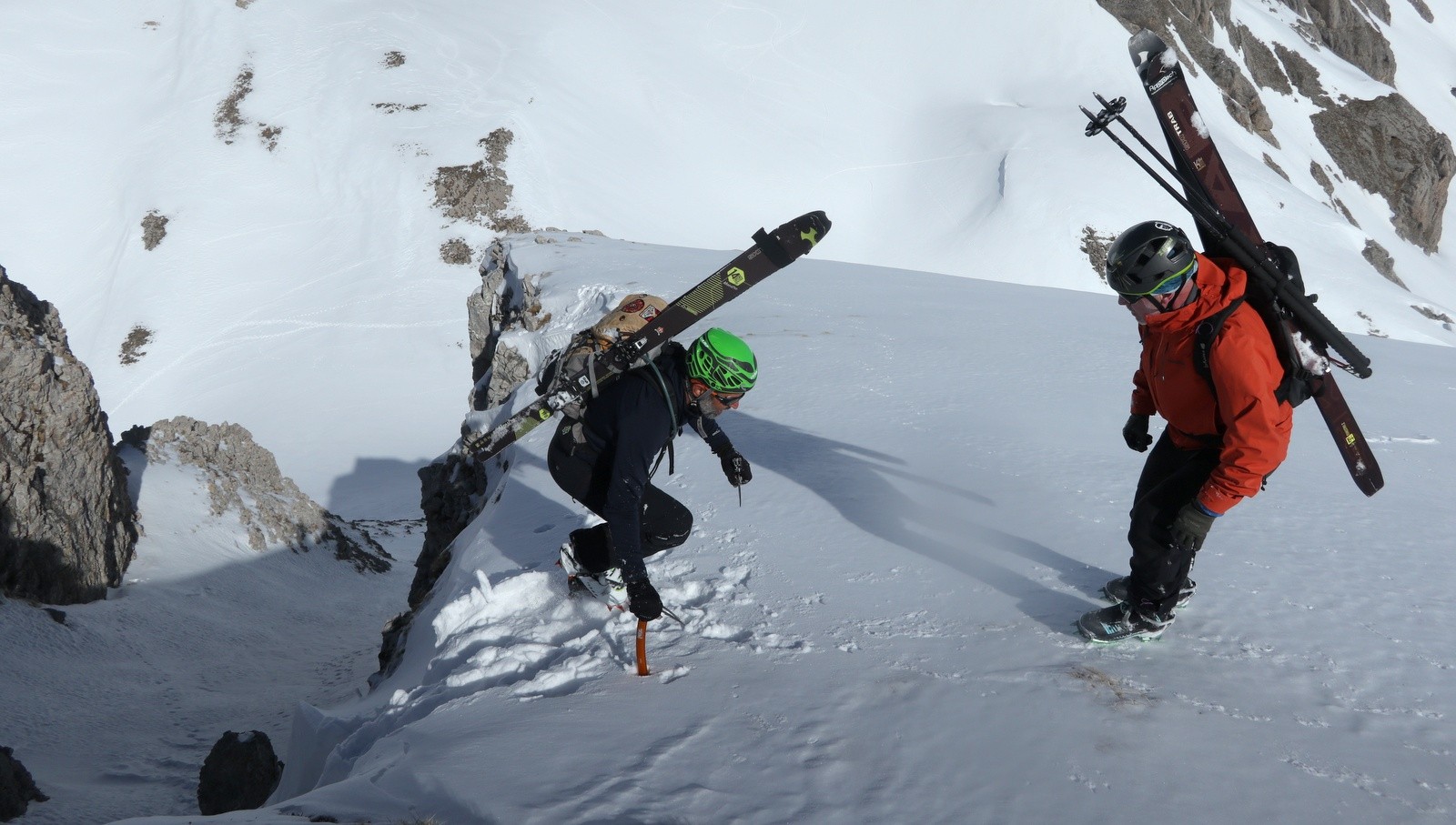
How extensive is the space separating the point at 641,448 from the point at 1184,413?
243 centimetres

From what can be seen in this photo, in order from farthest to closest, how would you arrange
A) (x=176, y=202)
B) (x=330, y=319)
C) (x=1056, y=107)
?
(x=1056, y=107)
(x=176, y=202)
(x=330, y=319)

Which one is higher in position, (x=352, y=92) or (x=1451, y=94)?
(x=352, y=92)

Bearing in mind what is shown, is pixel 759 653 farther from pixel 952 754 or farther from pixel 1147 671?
pixel 1147 671

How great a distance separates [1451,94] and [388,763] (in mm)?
75892

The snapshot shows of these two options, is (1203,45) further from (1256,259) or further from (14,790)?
(14,790)

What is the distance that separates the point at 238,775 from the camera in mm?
6320

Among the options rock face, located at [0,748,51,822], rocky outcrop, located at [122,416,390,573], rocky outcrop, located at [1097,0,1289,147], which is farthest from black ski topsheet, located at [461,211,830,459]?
rocky outcrop, located at [1097,0,1289,147]

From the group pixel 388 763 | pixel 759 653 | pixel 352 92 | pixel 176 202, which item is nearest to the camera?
pixel 388 763

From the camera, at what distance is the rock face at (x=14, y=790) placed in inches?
224

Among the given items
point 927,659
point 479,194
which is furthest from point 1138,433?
point 479,194

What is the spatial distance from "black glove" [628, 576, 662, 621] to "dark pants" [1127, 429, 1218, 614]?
7.00 ft

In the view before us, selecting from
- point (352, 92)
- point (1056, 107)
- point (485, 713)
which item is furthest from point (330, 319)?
point (1056, 107)

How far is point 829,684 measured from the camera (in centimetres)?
385

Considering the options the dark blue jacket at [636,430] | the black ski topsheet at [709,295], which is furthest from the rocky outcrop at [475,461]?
the dark blue jacket at [636,430]
